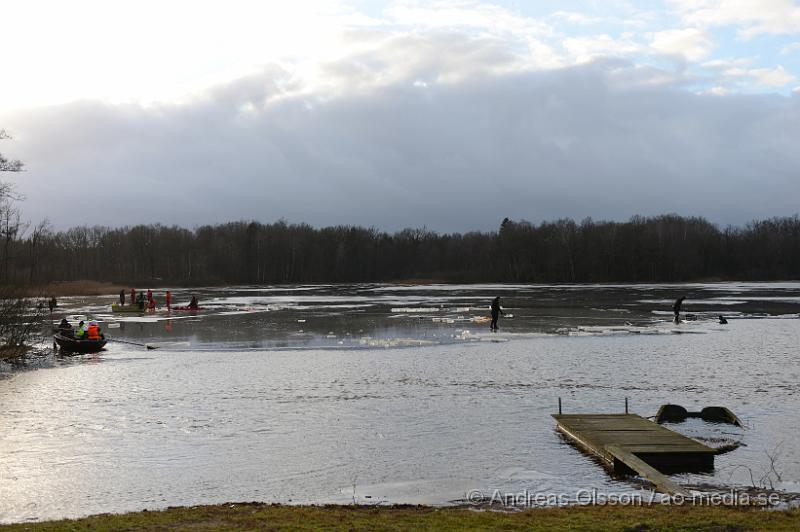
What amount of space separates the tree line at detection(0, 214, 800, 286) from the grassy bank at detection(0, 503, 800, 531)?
Result: 122 meters

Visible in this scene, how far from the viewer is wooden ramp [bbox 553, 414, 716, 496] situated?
11.9 meters

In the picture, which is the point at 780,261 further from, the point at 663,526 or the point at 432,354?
the point at 663,526

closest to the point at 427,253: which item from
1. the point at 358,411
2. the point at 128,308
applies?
the point at 128,308

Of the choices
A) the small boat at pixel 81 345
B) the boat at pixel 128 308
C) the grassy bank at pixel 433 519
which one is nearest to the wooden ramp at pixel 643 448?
the grassy bank at pixel 433 519

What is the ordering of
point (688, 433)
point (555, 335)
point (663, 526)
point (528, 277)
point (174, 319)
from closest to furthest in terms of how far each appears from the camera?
point (663, 526) → point (688, 433) → point (555, 335) → point (174, 319) → point (528, 277)

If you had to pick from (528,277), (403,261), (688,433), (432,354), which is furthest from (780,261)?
(688,433)

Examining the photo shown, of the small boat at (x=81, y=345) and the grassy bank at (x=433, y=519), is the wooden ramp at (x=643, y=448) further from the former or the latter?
the small boat at (x=81, y=345)

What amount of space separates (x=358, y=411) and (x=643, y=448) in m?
6.81

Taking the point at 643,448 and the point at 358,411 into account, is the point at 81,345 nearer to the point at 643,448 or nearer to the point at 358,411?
the point at 358,411

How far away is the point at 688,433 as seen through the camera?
1481 centimetres

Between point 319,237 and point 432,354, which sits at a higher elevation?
point 319,237

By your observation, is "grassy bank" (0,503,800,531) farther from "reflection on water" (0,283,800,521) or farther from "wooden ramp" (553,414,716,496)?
"wooden ramp" (553,414,716,496)

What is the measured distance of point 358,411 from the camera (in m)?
17.4

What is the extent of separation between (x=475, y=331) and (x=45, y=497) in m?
28.1
